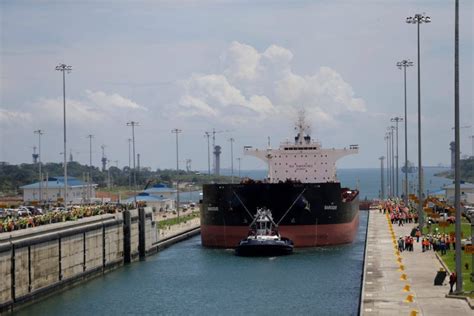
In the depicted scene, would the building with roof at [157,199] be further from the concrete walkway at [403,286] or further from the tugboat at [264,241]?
A: the concrete walkway at [403,286]

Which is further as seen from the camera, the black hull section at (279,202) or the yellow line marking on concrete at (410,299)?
the black hull section at (279,202)

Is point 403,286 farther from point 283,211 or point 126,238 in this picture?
point 126,238

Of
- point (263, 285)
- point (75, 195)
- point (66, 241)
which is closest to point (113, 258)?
point (66, 241)

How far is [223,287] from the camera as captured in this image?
5288 cm

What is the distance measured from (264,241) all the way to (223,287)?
39.3 ft

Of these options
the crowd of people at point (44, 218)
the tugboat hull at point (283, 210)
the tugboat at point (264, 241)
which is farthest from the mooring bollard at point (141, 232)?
the tugboat at point (264, 241)

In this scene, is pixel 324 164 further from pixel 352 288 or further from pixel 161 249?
pixel 352 288

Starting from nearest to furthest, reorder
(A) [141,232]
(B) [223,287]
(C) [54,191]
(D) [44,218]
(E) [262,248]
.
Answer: (B) [223,287], (D) [44,218], (E) [262,248], (A) [141,232], (C) [54,191]

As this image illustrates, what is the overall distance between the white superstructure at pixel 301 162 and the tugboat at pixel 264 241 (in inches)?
631

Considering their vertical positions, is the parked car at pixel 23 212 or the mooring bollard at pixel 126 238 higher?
the parked car at pixel 23 212

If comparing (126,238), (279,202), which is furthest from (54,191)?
(279,202)

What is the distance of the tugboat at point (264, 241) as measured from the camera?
64375 mm

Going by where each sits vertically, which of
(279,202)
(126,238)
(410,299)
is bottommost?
(410,299)

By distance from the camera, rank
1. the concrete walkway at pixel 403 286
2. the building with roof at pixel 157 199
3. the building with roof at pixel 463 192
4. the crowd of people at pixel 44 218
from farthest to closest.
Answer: the building with roof at pixel 157 199, the building with roof at pixel 463 192, the crowd of people at pixel 44 218, the concrete walkway at pixel 403 286
